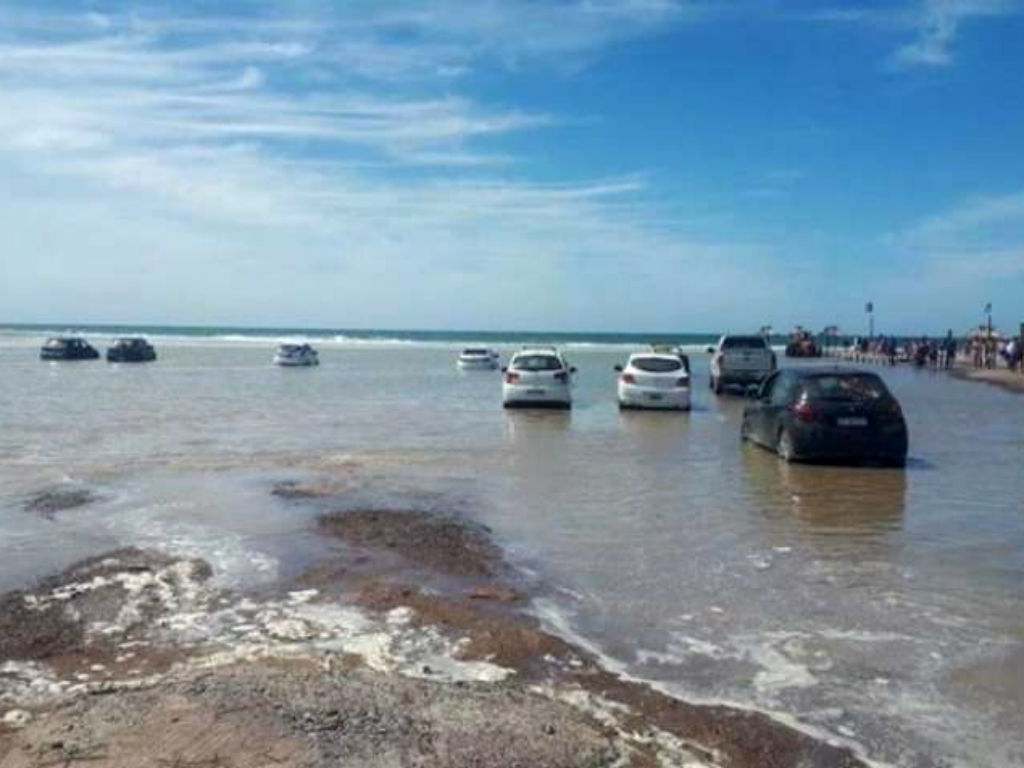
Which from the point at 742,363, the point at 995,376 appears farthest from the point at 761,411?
the point at 995,376

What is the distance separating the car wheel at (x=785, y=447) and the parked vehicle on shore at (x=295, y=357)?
48.7 m

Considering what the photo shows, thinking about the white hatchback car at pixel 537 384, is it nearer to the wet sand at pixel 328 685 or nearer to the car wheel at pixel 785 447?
the car wheel at pixel 785 447

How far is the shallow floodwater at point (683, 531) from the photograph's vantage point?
6488 mm

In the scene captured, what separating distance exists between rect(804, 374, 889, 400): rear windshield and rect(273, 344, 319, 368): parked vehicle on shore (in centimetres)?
4933

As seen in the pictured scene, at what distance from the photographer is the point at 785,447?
56.6 feet

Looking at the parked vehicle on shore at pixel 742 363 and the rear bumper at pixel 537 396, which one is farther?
the parked vehicle on shore at pixel 742 363

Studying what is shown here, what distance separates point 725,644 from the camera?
7.20 m

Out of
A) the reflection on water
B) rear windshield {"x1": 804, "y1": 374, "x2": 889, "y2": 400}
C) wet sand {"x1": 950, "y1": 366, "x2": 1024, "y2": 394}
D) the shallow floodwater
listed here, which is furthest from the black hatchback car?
wet sand {"x1": 950, "y1": 366, "x2": 1024, "y2": 394}

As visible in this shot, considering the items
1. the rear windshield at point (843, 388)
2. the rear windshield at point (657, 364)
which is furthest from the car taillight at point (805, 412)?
the rear windshield at point (657, 364)

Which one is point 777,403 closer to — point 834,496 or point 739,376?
point 834,496

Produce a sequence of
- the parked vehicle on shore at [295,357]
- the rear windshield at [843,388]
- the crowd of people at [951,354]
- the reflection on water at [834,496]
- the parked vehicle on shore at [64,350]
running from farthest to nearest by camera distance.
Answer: the parked vehicle on shore at [64,350]
the parked vehicle on shore at [295,357]
the crowd of people at [951,354]
the rear windshield at [843,388]
the reflection on water at [834,496]

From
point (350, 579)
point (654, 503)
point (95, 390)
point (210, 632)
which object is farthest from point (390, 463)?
point (95, 390)

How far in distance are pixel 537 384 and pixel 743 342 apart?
11.4 m

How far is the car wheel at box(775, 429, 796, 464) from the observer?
17.0 meters
